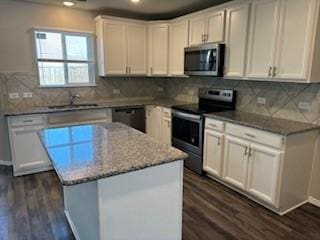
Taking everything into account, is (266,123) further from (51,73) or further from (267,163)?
(51,73)

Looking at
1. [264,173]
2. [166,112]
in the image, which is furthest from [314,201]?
[166,112]

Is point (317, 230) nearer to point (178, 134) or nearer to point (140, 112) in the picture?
point (178, 134)

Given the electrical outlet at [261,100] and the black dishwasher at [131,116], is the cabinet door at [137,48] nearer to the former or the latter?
the black dishwasher at [131,116]

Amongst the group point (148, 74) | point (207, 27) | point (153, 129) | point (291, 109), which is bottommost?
point (153, 129)

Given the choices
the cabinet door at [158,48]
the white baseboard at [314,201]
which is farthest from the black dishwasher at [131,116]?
the white baseboard at [314,201]

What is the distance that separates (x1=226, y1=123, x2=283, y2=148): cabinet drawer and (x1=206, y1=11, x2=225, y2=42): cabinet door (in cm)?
124

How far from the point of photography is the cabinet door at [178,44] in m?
3.88

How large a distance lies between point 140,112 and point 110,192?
2.84m

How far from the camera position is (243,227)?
2.33 meters

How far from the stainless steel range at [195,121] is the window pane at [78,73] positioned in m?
1.73

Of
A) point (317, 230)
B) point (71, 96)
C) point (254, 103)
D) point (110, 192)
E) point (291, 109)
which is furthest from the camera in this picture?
point (71, 96)

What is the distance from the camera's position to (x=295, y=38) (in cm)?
242

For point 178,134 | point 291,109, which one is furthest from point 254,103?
point 178,134

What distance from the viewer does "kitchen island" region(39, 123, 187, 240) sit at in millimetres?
1457
